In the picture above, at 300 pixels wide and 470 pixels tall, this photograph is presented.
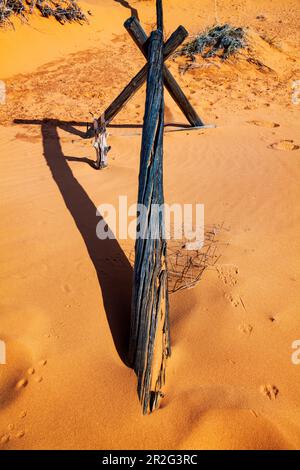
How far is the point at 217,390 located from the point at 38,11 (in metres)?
12.4

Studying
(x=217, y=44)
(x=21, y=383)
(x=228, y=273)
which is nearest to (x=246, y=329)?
(x=228, y=273)

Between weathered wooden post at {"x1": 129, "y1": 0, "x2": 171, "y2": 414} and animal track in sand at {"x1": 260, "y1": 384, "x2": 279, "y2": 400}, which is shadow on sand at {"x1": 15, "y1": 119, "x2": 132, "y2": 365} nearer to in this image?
weathered wooden post at {"x1": 129, "y1": 0, "x2": 171, "y2": 414}

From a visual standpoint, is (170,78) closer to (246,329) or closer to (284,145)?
(284,145)

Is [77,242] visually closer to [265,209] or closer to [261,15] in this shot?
[265,209]

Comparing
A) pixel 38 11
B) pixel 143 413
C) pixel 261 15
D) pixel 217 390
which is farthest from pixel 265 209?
pixel 261 15

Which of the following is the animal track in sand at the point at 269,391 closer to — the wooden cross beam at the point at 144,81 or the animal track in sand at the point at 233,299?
the animal track in sand at the point at 233,299

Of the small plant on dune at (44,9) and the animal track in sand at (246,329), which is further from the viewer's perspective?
the small plant on dune at (44,9)

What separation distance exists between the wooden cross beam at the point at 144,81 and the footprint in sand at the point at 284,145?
1390mm

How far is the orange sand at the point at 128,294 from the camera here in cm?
178

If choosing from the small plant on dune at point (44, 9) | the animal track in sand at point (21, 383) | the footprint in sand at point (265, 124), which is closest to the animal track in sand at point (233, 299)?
the animal track in sand at point (21, 383)

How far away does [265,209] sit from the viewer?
3975mm

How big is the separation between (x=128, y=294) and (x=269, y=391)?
123 centimetres

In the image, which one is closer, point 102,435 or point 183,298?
point 102,435

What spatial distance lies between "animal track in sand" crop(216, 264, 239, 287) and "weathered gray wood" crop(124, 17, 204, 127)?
7.12 ft
